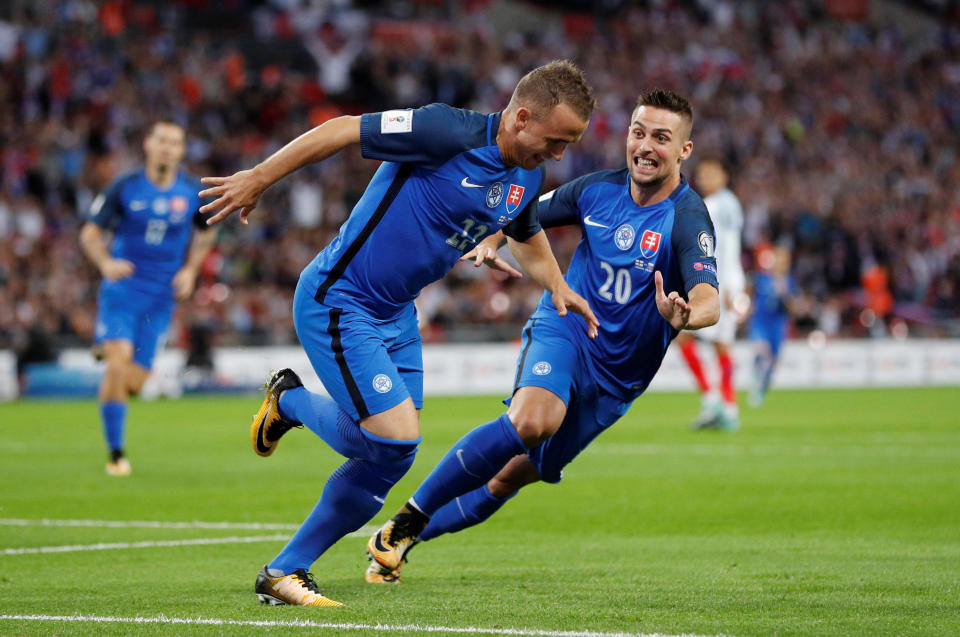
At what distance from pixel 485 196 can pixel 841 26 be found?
37.3 meters

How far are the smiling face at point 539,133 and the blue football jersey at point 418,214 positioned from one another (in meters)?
0.07

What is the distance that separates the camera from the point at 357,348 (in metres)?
5.55

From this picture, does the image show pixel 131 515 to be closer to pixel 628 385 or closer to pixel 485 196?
pixel 628 385

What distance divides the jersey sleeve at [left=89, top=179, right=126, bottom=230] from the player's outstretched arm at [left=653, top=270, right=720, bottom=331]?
6.67 meters

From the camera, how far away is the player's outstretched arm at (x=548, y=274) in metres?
6.29

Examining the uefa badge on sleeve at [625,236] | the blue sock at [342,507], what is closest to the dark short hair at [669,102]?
the uefa badge on sleeve at [625,236]

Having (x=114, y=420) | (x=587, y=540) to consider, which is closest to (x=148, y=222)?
(x=114, y=420)

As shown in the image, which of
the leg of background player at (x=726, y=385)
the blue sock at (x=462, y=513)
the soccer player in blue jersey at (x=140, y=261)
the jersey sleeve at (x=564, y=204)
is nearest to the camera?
the blue sock at (x=462, y=513)

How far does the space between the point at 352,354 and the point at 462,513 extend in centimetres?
135

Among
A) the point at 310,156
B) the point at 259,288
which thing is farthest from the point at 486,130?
the point at 259,288

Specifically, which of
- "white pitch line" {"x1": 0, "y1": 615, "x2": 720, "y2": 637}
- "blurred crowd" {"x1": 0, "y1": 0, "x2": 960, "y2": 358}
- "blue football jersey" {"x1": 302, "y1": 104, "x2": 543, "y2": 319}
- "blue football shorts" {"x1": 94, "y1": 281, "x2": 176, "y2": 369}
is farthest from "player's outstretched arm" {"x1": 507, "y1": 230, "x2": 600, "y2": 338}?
"blurred crowd" {"x1": 0, "y1": 0, "x2": 960, "y2": 358}

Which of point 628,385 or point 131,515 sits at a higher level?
point 628,385

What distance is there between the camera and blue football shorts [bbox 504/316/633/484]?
6.45 m

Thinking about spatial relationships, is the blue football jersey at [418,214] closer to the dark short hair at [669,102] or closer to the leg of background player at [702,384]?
the dark short hair at [669,102]
